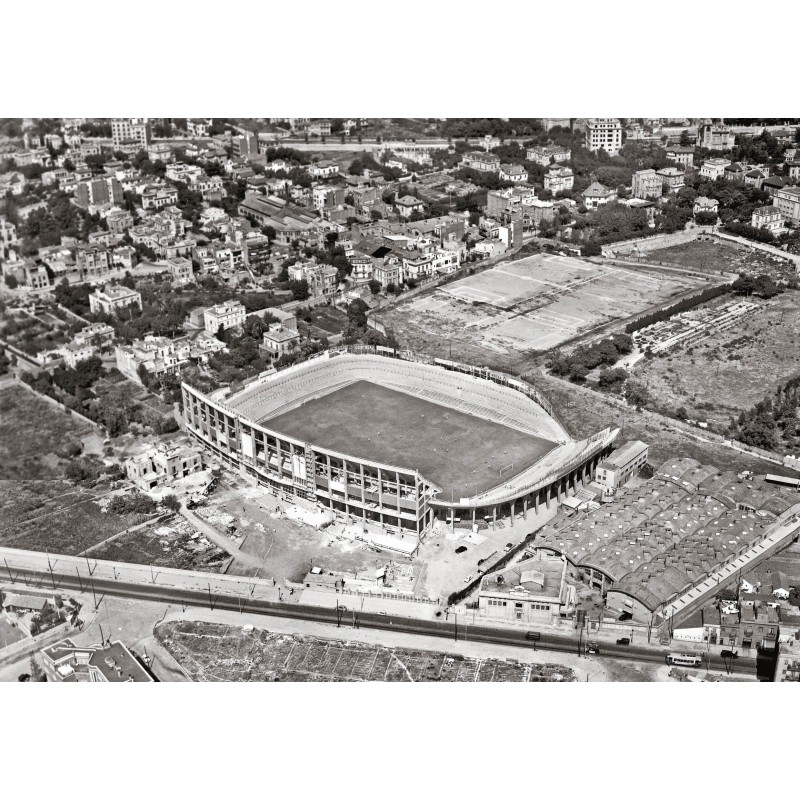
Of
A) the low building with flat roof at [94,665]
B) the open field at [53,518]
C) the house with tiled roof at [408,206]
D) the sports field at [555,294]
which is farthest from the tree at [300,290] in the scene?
the low building with flat roof at [94,665]

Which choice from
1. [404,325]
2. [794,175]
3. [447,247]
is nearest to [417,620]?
[404,325]

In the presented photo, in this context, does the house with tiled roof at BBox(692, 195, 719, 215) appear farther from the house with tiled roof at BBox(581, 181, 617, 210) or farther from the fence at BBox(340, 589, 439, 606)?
the fence at BBox(340, 589, 439, 606)

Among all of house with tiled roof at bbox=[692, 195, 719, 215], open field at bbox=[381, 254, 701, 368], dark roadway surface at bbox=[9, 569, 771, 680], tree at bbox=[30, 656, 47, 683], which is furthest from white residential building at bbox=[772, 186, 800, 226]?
tree at bbox=[30, 656, 47, 683]

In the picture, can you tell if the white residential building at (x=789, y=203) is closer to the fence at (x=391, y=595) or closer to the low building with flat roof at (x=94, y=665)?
the fence at (x=391, y=595)

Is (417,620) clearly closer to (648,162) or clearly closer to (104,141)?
(648,162)

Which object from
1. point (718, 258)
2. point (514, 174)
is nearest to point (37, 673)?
point (718, 258)

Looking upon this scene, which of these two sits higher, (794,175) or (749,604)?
(794,175)
